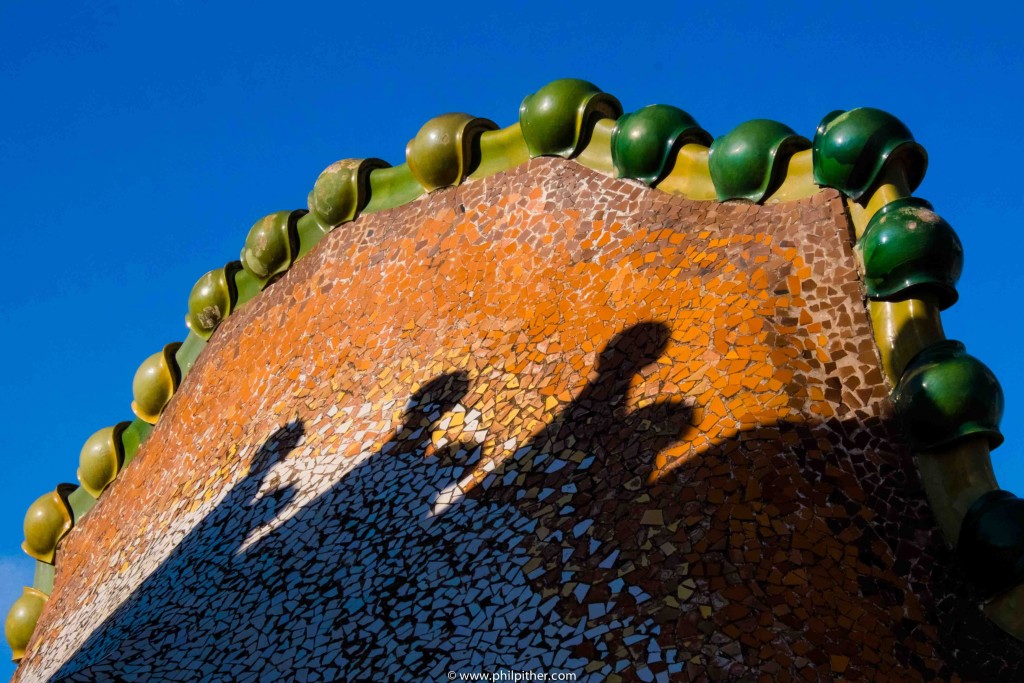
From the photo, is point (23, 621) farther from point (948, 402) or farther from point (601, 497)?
point (948, 402)

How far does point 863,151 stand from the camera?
Result: 19.5ft

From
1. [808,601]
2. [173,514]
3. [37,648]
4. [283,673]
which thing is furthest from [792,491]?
[37,648]

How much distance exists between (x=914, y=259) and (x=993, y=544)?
4.10ft

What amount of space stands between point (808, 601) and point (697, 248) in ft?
6.43

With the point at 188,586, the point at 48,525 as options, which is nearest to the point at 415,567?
the point at 188,586

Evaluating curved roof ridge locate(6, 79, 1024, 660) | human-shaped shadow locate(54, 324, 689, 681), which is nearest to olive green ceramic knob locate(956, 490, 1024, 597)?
curved roof ridge locate(6, 79, 1024, 660)

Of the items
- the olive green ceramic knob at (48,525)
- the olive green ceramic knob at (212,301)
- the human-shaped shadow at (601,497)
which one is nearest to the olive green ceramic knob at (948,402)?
the human-shaped shadow at (601,497)

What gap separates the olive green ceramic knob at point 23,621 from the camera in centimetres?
812

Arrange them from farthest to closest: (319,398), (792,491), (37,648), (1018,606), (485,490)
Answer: (37,648), (319,398), (485,490), (792,491), (1018,606)

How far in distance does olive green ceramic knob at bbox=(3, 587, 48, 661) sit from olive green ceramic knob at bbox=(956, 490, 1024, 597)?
549 centimetres

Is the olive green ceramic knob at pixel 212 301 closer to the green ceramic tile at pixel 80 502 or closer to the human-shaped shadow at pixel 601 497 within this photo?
the green ceramic tile at pixel 80 502

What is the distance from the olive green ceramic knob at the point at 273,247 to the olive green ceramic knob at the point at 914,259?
3655 millimetres

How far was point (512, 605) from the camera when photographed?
18.0ft

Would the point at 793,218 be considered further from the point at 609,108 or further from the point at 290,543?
the point at 290,543
